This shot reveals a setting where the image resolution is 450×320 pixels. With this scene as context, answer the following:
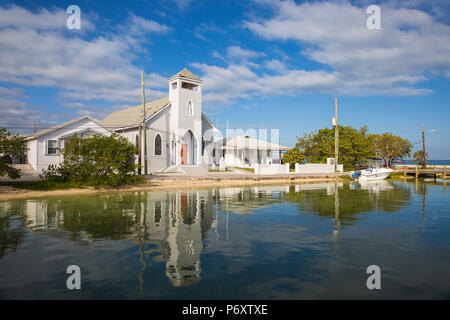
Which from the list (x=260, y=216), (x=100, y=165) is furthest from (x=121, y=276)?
(x=100, y=165)

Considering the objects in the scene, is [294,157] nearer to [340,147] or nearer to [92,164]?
[340,147]

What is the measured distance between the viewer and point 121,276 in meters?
6.73

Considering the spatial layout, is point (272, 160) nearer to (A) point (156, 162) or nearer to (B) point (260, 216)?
(A) point (156, 162)

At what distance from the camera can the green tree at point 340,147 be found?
48.2m

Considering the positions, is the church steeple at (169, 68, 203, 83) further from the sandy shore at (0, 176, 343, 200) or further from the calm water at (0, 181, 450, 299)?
the calm water at (0, 181, 450, 299)

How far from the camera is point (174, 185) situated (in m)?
27.8

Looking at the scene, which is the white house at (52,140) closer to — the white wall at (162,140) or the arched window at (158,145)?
the white wall at (162,140)

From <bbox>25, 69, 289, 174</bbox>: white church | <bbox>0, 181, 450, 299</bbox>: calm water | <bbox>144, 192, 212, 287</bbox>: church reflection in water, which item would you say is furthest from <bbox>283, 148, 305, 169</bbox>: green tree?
<bbox>0, 181, 450, 299</bbox>: calm water

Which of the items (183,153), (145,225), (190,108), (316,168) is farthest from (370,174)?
(145,225)

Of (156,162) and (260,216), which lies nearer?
(260,216)

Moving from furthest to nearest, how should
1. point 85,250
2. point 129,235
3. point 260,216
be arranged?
point 260,216
point 129,235
point 85,250

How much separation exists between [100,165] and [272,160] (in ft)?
118

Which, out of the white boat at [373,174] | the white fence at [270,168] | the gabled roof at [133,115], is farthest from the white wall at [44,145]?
the white boat at [373,174]

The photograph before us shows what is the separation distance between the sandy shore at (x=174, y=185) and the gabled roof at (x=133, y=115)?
1026cm
